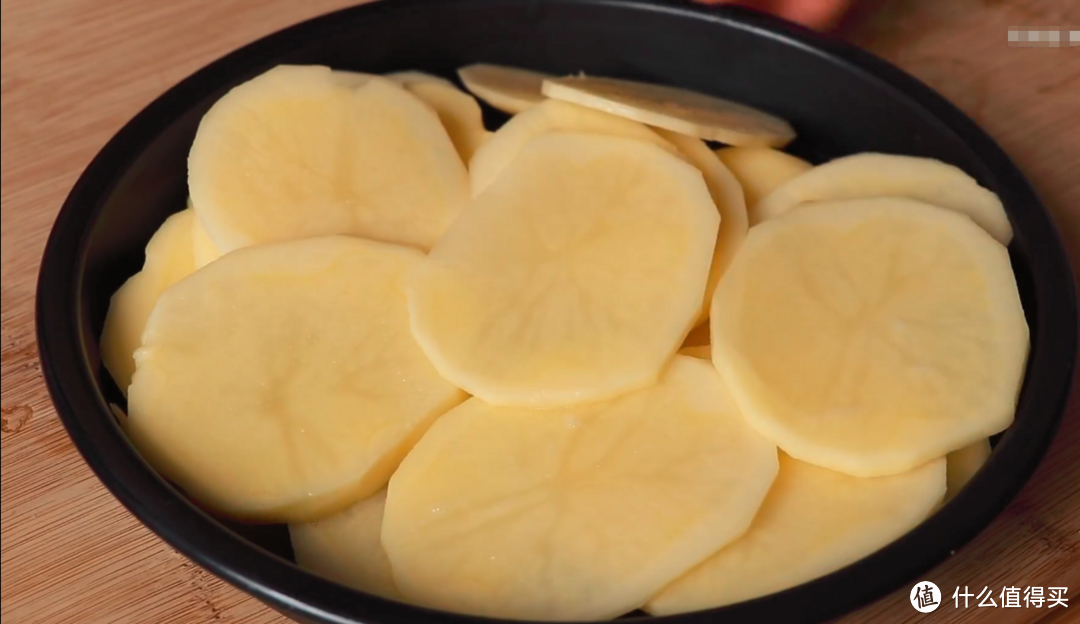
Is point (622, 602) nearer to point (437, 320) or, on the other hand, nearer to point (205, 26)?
point (437, 320)

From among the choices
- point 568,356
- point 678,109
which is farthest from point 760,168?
point 568,356

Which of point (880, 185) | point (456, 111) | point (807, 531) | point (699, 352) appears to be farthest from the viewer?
point (456, 111)

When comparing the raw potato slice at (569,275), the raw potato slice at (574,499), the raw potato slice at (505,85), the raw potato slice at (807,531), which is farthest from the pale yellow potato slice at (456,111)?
the raw potato slice at (807,531)

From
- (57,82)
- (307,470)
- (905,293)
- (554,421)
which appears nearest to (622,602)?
(554,421)

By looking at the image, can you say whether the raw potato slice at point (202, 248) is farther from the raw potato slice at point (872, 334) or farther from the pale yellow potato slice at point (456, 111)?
the raw potato slice at point (872, 334)

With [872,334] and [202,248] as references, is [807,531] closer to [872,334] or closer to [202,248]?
[872,334]

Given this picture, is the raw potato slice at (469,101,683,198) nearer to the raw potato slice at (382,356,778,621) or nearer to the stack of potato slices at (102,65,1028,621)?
the stack of potato slices at (102,65,1028,621)
